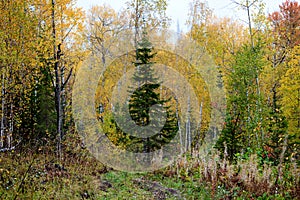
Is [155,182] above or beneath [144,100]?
beneath

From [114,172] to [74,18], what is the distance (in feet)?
19.2

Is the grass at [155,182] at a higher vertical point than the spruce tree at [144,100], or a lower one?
lower

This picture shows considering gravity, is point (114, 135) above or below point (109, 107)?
below

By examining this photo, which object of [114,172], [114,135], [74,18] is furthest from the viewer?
[114,135]

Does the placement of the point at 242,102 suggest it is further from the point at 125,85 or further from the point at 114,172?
the point at 125,85

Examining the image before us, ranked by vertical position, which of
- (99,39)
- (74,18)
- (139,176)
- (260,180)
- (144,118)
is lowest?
(139,176)

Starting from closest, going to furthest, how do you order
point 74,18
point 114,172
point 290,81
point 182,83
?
point 74,18, point 114,172, point 290,81, point 182,83

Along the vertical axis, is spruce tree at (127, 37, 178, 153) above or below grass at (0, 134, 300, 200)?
above

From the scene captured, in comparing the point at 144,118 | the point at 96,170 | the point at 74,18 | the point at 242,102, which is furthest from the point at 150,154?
the point at 74,18

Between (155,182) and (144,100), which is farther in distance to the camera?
(144,100)

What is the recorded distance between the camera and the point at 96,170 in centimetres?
1133

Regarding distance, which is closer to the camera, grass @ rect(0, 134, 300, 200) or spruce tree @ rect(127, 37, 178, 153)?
grass @ rect(0, 134, 300, 200)

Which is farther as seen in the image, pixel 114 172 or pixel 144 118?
pixel 144 118

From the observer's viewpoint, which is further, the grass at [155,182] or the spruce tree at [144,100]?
the spruce tree at [144,100]
